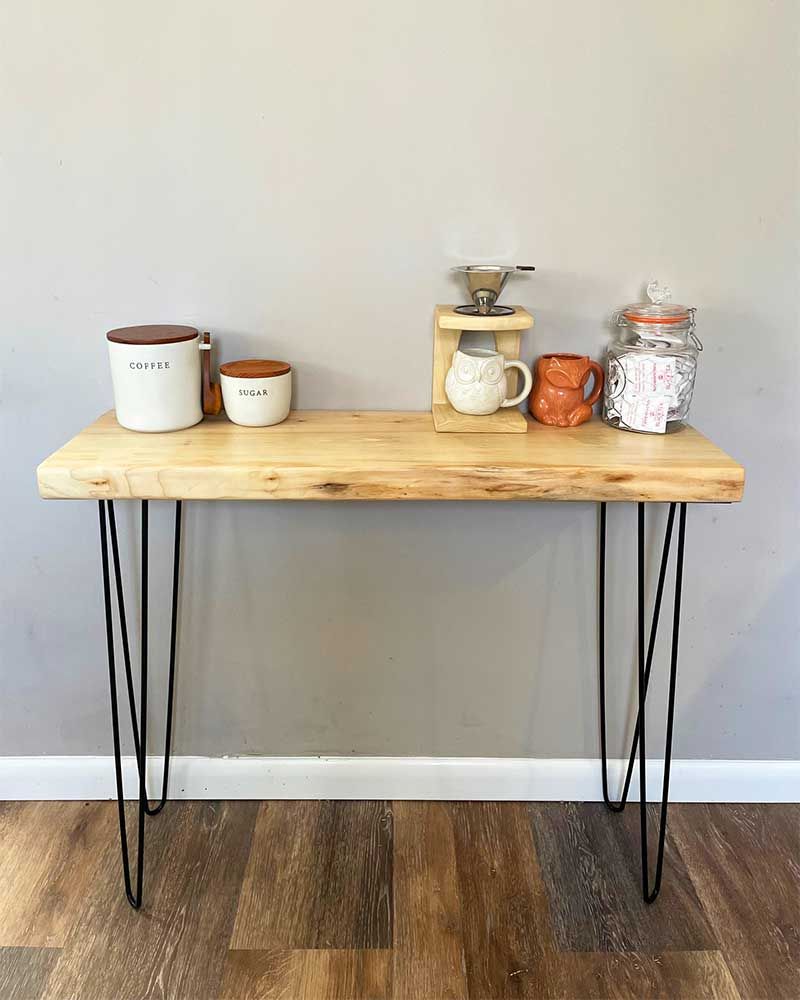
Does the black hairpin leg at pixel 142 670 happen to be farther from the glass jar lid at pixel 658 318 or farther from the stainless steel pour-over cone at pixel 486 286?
the glass jar lid at pixel 658 318

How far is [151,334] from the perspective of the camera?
1370 millimetres

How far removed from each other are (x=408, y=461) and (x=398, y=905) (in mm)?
854

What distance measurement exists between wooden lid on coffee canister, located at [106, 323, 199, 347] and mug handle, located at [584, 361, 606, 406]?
2.20ft

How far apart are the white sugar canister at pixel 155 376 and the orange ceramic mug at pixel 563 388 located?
1.91 feet

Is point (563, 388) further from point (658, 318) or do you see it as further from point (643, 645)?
point (643, 645)

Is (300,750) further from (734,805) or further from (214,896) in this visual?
(734,805)

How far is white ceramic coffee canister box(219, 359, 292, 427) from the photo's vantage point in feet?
4.60

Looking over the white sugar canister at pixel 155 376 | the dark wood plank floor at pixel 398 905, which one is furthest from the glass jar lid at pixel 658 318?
the dark wood plank floor at pixel 398 905

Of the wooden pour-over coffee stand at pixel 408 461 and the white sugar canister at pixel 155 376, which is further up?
the white sugar canister at pixel 155 376

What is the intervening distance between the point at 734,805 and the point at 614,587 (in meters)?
0.59

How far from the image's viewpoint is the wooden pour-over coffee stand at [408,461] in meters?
1.24

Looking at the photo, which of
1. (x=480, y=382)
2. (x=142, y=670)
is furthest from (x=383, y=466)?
(x=142, y=670)

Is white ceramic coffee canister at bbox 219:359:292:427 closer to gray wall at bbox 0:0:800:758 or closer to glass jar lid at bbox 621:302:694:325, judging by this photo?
gray wall at bbox 0:0:800:758

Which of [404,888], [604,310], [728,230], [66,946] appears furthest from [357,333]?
[66,946]
